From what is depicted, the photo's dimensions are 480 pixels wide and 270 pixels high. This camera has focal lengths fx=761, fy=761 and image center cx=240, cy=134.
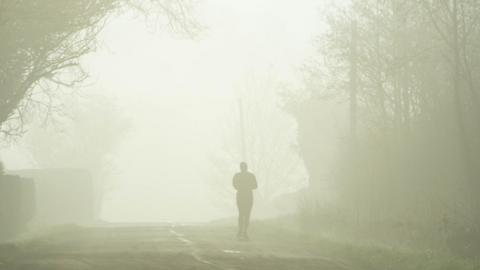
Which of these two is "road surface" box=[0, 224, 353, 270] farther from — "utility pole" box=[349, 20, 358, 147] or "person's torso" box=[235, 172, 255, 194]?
"utility pole" box=[349, 20, 358, 147]

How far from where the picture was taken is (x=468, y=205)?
23453 millimetres

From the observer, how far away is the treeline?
2336 cm

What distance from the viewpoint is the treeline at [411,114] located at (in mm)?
23359

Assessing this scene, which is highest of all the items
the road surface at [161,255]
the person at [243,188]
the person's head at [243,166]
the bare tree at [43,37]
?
the bare tree at [43,37]

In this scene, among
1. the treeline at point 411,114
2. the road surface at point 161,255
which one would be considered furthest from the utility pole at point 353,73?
the road surface at point 161,255

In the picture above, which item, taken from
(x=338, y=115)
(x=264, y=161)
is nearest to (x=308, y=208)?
(x=338, y=115)

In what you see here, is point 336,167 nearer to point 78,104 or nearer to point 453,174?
point 453,174

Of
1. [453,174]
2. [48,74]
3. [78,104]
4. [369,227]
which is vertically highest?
[78,104]

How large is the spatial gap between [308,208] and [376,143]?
3.56 metres

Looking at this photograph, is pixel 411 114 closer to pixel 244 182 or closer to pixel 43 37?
pixel 244 182

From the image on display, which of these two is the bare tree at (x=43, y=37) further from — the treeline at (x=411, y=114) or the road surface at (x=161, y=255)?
the treeline at (x=411, y=114)

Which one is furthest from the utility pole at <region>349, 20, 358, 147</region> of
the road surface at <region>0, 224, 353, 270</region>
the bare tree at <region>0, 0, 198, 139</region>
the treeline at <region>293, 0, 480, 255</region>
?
the road surface at <region>0, 224, 353, 270</region>

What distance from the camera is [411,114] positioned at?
102ft

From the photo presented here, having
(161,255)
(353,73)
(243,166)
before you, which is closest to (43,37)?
(243,166)
